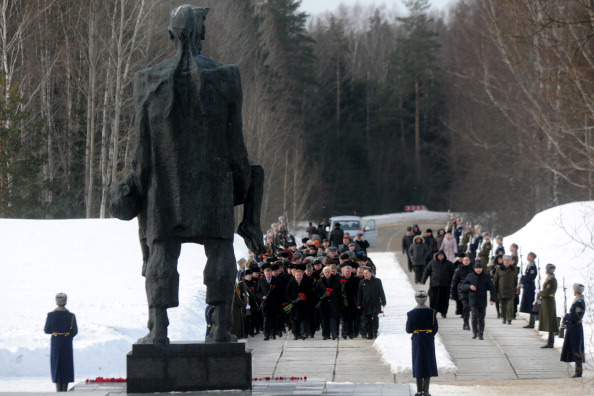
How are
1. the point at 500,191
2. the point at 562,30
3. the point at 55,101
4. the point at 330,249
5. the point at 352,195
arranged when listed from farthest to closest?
the point at 352,195 < the point at 500,191 < the point at 55,101 < the point at 562,30 < the point at 330,249

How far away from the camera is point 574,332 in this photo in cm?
1928

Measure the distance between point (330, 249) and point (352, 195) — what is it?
2444 inches

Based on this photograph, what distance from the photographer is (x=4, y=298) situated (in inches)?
1008

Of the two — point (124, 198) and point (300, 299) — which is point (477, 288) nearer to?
point (300, 299)

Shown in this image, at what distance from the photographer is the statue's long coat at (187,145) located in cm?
1152

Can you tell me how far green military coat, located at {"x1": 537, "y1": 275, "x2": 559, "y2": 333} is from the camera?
888 inches

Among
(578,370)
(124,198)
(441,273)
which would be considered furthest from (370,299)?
(124,198)

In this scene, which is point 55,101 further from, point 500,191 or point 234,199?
point 234,199

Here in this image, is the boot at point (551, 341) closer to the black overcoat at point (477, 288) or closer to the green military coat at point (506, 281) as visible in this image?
the black overcoat at point (477, 288)

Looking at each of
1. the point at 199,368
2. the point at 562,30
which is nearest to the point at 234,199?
the point at 199,368

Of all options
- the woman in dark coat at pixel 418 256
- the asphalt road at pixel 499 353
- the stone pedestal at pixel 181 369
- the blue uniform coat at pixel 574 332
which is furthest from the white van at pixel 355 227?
the stone pedestal at pixel 181 369

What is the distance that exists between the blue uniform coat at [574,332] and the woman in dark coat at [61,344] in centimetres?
757

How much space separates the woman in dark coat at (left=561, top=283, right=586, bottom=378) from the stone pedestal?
9.05 m

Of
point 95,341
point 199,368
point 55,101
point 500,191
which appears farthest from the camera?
→ point 500,191
